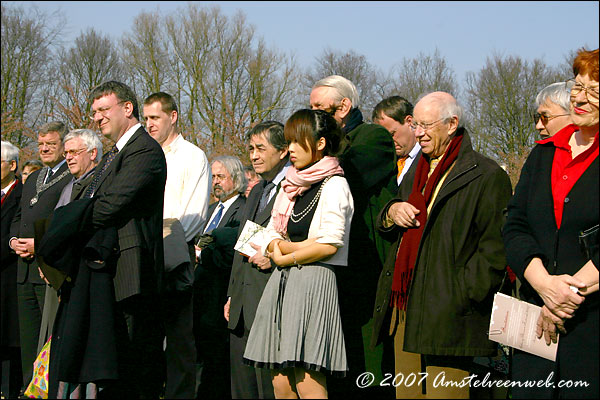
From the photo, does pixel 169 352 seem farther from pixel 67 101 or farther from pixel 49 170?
pixel 67 101

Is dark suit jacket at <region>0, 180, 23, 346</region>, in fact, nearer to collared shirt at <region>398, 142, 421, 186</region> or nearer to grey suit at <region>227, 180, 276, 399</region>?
grey suit at <region>227, 180, 276, 399</region>

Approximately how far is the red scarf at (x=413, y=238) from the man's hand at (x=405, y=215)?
30mm

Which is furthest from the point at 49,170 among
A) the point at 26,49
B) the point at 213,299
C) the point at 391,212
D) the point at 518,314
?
the point at 26,49

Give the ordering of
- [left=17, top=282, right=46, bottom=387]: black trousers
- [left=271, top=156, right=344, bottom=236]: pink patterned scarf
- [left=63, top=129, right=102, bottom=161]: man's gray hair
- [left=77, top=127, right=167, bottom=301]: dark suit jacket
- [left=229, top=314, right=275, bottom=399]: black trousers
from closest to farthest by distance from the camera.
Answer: [left=271, top=156, right=344, bottom=236]: pink patterned scarf, [left=77, top=127, right=167, bottom=301]: dark suit jacket, [left=229, top=314, right=275, bottom=399]: black trousers, [left=63, top=129, right=102, bottom=161]: man's gray hair, [left=17, top=282, right=46, bottom=387]: black trousers

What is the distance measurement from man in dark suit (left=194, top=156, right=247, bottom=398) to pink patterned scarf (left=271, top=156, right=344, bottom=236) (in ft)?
5.62

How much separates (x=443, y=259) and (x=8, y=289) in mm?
4637

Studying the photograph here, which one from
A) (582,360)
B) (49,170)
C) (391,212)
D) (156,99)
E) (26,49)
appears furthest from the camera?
(26,49)

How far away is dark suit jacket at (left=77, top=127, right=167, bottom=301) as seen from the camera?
4.82 meters

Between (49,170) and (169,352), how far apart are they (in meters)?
2.31

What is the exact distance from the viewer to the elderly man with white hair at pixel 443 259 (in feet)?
12.8

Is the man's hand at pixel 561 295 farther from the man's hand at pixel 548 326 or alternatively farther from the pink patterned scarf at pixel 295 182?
the pink patterned scarf at pixel 295 182

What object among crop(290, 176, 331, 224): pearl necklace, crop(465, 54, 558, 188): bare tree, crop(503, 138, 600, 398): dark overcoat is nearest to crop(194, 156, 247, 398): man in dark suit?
crop(290, 176, 331, 224): pearl necklace

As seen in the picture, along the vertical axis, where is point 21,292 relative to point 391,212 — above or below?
below

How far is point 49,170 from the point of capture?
23.0 ft
